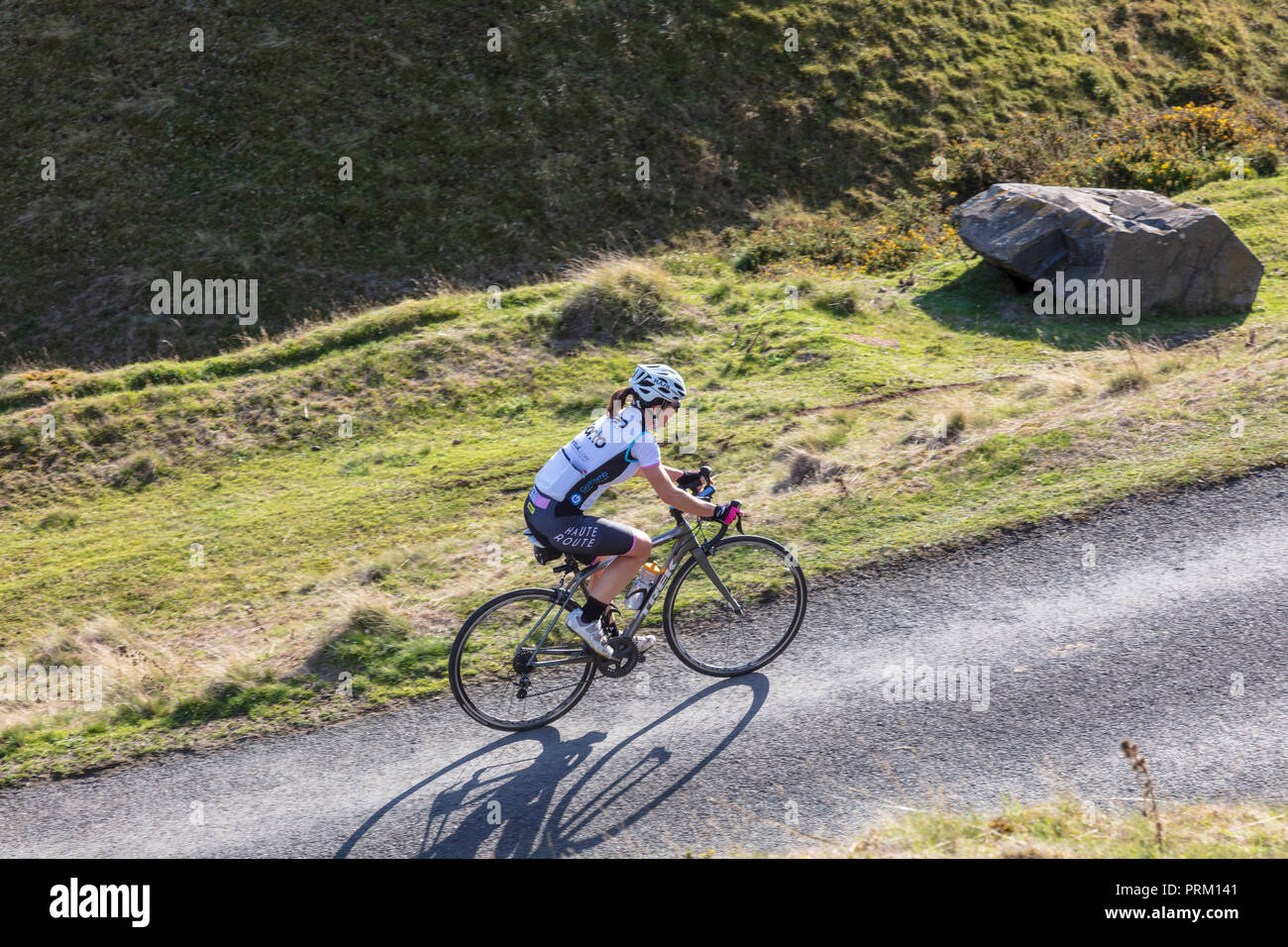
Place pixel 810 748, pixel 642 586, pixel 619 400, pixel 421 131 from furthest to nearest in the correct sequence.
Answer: pixel 421 131 < pixel 642 586 < pixel 619 400 < pixel 810 748

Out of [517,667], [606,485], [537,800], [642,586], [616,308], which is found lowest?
[537,800]

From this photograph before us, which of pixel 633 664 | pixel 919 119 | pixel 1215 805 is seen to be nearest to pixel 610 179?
pixel 919 119

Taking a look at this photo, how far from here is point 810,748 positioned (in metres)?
6.91

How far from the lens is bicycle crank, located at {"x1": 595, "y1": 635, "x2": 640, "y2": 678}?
7527 mm

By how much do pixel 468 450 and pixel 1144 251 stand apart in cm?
1178

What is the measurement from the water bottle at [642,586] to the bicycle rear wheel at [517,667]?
0.54m

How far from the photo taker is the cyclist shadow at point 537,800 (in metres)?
6.30

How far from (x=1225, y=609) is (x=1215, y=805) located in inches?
101

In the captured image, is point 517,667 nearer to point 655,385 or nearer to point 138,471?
point 655,385

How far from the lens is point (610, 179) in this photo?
23234 millimetres
